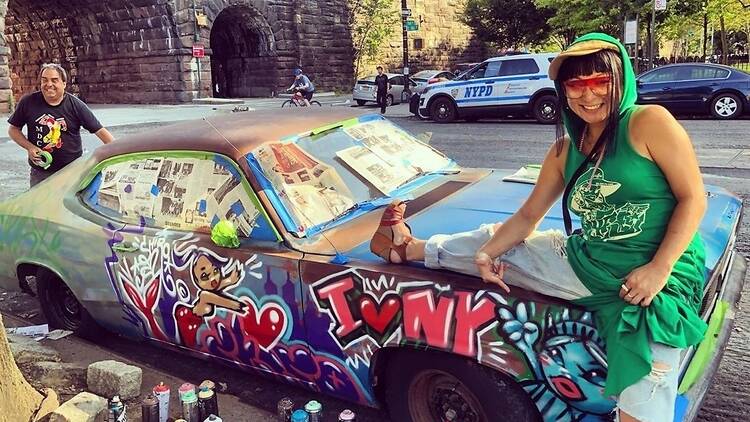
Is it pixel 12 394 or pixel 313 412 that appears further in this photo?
pixel 12 394

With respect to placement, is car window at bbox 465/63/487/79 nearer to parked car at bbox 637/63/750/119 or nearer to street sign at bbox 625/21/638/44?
parked car at bbox 637/63/750/119

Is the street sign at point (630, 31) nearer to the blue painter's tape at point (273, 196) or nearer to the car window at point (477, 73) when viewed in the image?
the car window at point (477, 73)

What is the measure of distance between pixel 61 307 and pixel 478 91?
1341cm

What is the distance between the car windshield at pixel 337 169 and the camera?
307cm

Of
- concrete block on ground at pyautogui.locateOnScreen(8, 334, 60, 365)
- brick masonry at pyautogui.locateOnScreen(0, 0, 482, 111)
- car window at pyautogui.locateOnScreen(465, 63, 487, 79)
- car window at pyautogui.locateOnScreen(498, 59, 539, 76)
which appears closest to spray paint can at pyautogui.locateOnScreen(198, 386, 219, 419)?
concrete block on ground at pyautogui.locateOnScreen(8, 334, 60, 365)

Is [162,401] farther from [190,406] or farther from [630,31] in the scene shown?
[630,31]

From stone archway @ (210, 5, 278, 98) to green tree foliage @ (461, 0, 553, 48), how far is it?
40.4ft

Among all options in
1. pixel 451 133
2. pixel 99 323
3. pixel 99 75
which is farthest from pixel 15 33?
pixel 99 323

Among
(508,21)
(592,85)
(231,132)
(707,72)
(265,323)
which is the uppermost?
(508,21)

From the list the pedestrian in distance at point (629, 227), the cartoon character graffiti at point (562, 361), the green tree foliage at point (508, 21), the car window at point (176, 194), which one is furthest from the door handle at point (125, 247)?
the green tree foliage at point (508, 21)

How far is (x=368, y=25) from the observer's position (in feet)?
105

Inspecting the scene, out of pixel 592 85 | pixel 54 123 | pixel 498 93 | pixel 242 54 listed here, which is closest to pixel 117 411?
pixel 592 85

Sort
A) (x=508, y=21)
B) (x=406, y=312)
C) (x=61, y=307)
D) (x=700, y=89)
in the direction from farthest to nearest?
(x=508, y=21) → (x=700, y=89) → (x=61, y=307) → (x=406, y=312)

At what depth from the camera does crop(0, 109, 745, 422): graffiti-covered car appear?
2334 mm
